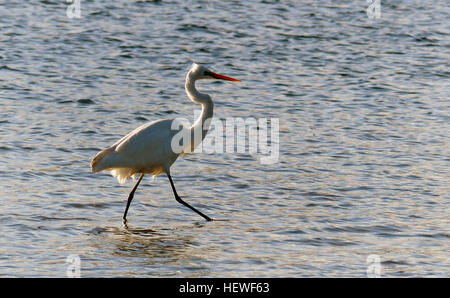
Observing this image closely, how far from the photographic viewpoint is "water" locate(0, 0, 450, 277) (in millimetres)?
7578

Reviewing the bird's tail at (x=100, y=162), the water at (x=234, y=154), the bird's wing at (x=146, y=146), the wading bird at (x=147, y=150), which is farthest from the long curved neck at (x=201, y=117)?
the bird's tail at (x=100, y=162)

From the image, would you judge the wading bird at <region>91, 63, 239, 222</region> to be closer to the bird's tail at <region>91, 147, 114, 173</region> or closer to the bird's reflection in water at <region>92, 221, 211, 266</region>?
the bird's tail at <region>91, 147, 114, 173</region>

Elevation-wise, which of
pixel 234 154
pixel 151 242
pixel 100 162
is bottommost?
pixel 234 154

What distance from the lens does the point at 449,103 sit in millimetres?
13812

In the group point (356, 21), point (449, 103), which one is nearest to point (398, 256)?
point (449, 103)

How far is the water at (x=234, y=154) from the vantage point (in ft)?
24.9

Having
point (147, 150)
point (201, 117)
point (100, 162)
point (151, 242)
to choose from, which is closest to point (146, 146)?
point (147, 150)

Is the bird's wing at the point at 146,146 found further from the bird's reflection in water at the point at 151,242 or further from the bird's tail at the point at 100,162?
the bird's reflection in water at the point at 151,242

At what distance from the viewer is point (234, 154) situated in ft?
35.9

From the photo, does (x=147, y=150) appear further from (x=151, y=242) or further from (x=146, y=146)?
(x=151, y=242)

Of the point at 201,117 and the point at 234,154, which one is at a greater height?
the point at 201,117

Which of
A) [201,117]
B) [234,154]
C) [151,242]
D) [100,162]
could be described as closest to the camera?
[151,242]

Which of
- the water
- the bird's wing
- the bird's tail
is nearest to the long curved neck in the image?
the bird's wing
